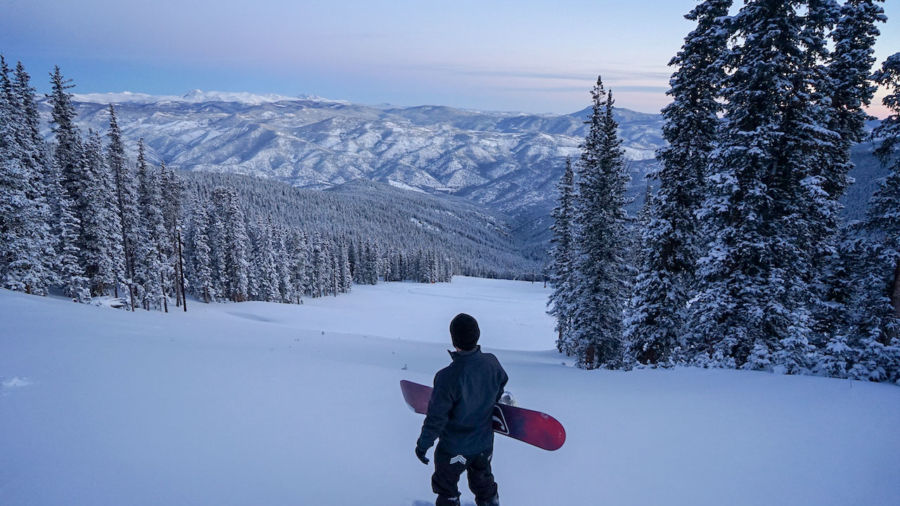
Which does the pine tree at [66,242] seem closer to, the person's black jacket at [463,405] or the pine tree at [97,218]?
the pine tree at [97,218]

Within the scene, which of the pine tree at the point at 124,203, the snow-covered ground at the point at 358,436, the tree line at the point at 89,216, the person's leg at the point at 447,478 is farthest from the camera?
the pine tree at the point at 124,203

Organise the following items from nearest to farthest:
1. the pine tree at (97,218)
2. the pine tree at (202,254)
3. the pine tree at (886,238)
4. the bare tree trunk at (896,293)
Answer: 1. the bare tree trunk at (896,293)
2. the pine tree at (886,238)
3. the pine tree at (97,218)
4. the pine tree at (202,254)

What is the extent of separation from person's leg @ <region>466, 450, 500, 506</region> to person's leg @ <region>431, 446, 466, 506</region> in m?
0.17

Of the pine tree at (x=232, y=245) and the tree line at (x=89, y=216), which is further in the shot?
the pine tree at (x=232, y=245)

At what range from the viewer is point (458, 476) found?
13.4ft

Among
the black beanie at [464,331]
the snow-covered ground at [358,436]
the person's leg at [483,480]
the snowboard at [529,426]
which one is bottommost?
the snow-covered ground at [358,436]

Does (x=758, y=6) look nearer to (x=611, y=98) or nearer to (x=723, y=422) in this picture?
(x=611, y=98)

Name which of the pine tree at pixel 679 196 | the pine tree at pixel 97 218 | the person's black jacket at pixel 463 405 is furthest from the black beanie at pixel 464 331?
the pine tree at pixel 97 218

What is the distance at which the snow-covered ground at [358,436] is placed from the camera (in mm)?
4609

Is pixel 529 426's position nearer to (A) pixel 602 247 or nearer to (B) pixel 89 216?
(A) pixel 602 247

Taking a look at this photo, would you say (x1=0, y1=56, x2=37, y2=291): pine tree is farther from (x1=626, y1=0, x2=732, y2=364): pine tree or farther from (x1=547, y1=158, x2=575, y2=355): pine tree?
(x1=626, y1=0, x2=732, y2=364): pine tree

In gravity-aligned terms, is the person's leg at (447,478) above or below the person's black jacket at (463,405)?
below

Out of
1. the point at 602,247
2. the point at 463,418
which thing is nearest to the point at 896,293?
the point at 602,247

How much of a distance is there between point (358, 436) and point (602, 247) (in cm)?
1605
